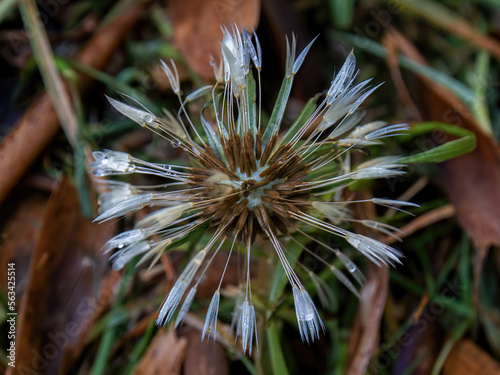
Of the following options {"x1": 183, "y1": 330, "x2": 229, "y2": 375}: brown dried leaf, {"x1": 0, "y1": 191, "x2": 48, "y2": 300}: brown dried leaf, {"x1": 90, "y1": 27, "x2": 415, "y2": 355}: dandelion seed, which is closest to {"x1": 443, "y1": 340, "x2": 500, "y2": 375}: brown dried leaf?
{"x1": 90, "y1": 27, "x2": 415, "y2": 355}: dandelion seed

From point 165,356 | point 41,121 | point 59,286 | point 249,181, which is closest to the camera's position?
point 249,181

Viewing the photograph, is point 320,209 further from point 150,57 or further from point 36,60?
point 36,60

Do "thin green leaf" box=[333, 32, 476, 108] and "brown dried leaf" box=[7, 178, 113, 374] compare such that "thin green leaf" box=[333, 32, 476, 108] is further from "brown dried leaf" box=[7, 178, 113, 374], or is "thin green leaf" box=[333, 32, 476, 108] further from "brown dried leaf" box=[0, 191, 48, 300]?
"brown dried leaf" box=[0, 191, 48, 300]

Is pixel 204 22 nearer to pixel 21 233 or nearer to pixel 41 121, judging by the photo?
pixel 41 121

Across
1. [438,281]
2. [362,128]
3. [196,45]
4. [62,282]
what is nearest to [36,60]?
[196,45]

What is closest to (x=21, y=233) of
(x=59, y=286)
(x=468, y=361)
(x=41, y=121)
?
(x=59, y=286)

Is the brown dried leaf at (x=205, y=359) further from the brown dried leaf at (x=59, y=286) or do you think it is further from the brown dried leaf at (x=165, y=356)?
the brown dried leaf at (x=59, y=286)

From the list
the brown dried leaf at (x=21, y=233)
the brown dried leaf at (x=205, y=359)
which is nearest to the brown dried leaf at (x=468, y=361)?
the brown dried leaf at (x=205, y=359)
